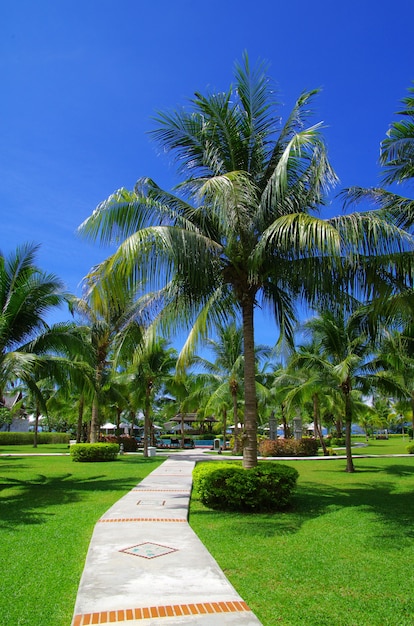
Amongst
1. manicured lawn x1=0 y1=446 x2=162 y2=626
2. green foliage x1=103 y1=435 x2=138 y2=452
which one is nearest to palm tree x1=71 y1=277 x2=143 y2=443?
manicured lawn x1=0 y1=446 x2=162 y2=626

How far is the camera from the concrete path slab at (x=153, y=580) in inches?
152

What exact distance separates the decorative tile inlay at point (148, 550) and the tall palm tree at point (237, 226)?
144 inches

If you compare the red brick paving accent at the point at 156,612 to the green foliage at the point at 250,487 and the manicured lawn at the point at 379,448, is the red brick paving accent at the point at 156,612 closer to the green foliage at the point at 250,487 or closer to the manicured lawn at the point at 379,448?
the green foliage at the point at 250,487

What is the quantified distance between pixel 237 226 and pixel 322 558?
19.3ft

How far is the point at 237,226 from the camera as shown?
936cm

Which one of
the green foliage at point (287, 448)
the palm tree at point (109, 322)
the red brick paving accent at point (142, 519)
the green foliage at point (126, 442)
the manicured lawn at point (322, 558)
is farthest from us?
the green foliage at point (126, 442)

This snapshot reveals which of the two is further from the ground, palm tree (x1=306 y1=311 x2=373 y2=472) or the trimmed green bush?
palm tree (x1=306 y1=311 x2=373 y2=472)

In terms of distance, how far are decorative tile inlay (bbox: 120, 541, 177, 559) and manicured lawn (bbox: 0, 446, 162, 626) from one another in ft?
1.97

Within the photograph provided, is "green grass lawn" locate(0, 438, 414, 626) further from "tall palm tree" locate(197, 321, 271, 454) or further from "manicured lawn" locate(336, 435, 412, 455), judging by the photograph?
"manicured lawn" locate(336, 435, 412, 455)

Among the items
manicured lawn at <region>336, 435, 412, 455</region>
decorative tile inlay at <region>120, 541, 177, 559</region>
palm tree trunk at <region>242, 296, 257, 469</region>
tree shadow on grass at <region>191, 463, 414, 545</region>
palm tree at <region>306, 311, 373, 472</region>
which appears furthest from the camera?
manicured lawn at <region>336, 435, 412, 455</region>

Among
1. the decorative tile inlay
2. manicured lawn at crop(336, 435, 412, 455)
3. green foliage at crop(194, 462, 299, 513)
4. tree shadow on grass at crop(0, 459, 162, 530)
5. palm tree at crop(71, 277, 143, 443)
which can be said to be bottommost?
manicured lawn at crop(336, 435, 412, 455)

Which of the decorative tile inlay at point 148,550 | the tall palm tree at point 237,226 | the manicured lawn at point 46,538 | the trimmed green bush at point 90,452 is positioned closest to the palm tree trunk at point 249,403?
the tall palm tree at point 237,226

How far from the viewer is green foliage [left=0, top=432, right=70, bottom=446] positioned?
4156 centimetres

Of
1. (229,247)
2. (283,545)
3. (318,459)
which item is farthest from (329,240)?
(318,459)
